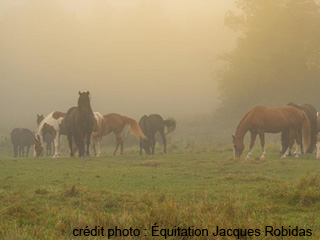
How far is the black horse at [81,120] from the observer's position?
19.3 meters

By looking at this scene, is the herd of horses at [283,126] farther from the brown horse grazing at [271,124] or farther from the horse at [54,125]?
the horse at [54,125]

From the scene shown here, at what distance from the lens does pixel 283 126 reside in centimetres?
1855

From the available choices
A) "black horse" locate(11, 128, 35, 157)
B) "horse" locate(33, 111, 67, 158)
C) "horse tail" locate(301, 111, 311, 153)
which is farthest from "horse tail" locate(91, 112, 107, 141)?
"horse tail" locate(301, 111, 311, 153)

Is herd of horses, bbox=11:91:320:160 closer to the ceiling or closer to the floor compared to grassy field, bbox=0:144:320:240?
closer to the ceiling

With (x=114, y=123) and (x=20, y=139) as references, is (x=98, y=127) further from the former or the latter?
(x=20, y=139)

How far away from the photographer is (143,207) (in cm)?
763

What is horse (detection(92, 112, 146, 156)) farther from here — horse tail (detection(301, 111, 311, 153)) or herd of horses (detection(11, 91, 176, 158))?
horse tail (detection(301, 111, 311, 153))

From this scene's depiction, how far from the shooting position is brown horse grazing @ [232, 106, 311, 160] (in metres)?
18.0

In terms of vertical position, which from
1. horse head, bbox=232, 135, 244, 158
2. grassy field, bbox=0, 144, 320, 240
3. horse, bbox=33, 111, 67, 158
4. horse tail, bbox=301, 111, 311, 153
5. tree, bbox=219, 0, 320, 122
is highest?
tree, bbox=219, 0, 320, 122

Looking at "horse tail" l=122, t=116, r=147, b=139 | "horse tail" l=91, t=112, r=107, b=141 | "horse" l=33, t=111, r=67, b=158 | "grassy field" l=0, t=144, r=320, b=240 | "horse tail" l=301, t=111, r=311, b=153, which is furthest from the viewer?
"horse tail" l=122, t=116, r=147, b=139

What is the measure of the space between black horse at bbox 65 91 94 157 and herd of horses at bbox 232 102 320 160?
643 cm

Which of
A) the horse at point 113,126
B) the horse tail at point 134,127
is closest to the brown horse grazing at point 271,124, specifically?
the horse tail at point 134,127

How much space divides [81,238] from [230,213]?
Result: 236 cm

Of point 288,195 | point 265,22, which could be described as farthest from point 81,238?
point 265,22
